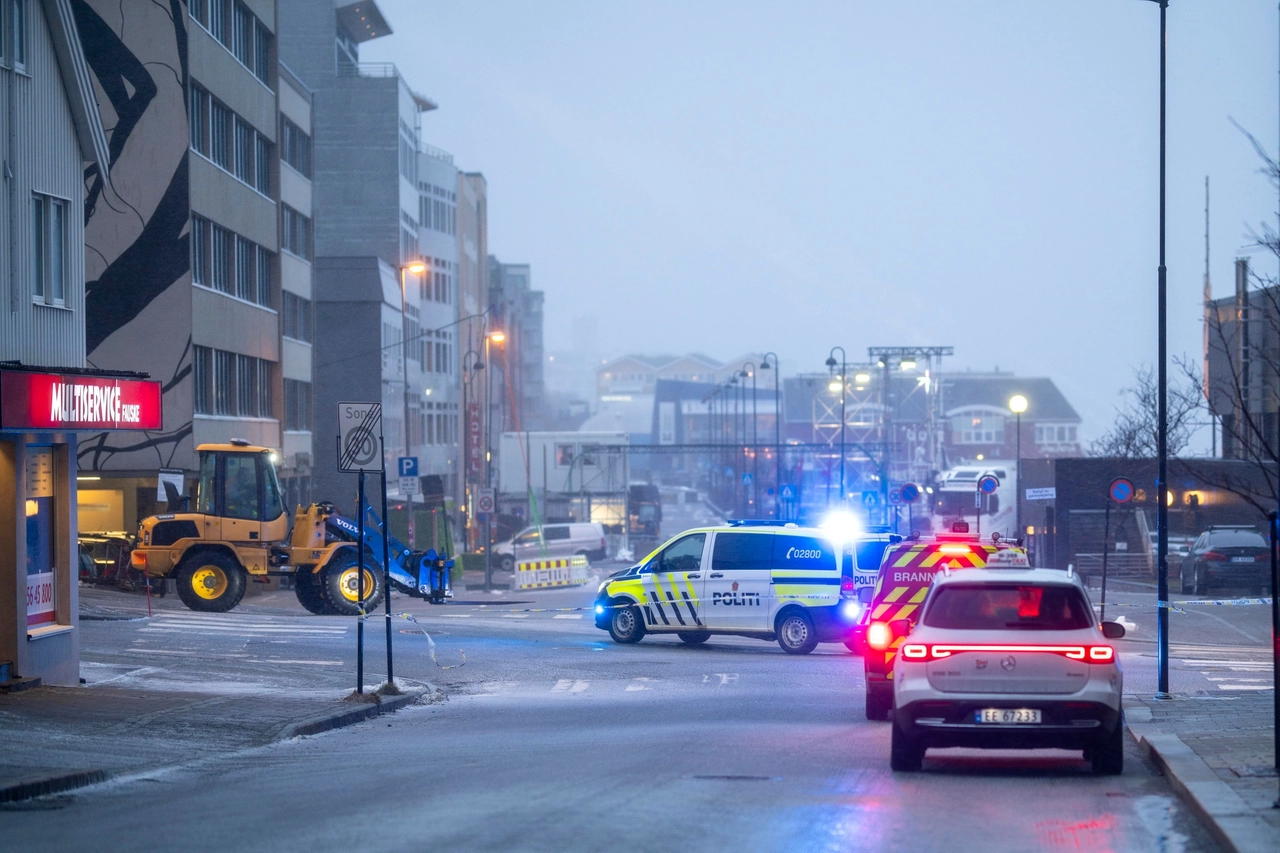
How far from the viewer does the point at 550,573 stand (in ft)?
156

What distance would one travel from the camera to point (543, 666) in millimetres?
20734

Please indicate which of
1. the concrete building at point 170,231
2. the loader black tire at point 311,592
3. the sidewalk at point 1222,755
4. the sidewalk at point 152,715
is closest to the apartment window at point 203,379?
the concrete building at point 170,231

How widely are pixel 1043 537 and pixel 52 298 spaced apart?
45.1 metres

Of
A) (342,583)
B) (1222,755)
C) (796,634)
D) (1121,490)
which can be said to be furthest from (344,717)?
(1121,490)

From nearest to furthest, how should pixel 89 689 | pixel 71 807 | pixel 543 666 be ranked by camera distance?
pixel 71 807, pixel 89 689, pixel 543 666

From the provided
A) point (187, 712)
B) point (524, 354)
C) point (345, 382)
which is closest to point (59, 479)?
point (187, 712)

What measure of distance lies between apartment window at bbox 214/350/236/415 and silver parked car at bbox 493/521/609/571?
19500 millimetres

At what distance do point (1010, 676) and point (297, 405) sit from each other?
42.0 m

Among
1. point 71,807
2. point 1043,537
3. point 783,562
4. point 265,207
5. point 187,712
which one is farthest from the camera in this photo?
point 1043,537

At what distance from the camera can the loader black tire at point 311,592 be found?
96.7 ft

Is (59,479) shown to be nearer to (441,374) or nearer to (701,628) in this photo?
(701,628)

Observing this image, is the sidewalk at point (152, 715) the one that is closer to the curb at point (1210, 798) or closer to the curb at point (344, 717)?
the curb at point (344, 717)

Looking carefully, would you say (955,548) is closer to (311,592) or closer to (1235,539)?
(311,592)

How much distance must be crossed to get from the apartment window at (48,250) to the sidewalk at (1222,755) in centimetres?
1219
